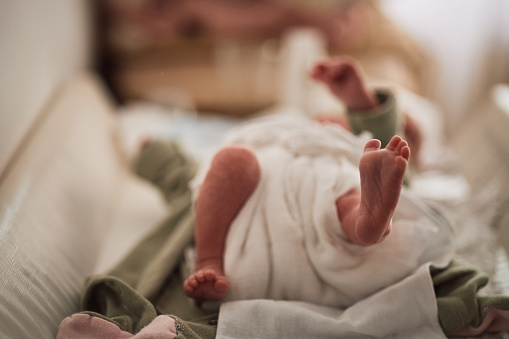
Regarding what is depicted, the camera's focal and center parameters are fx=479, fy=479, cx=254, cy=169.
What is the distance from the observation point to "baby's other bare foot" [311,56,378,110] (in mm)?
967

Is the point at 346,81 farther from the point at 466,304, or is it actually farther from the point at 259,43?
the point at 259,43

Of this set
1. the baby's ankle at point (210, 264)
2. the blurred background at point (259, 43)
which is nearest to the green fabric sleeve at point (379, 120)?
the baby's ankle at point (210, 264)

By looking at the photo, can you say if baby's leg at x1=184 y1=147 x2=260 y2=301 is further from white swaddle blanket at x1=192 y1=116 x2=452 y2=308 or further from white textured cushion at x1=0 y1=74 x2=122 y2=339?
white textured cushion at x1=0 y1=74 x2=122 y2=339

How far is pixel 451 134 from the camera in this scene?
2402mm

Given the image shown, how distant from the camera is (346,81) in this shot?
981 millimetres

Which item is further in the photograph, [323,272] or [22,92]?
[22,92]

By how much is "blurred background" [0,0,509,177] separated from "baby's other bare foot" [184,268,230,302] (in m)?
1.13

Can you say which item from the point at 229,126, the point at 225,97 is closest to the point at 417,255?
the point at 229,126

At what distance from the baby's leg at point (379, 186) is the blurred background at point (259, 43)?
1131mm

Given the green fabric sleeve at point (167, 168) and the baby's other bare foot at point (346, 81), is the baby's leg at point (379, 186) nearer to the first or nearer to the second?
the baby's other bare foot at point (346, 81)

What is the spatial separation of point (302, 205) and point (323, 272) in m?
0.12

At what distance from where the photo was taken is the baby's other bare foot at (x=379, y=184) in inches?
25.6

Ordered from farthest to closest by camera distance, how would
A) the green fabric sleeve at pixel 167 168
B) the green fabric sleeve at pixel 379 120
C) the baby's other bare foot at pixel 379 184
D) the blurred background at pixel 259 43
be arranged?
the blurred background at pixel 259 43 → the green fabric sleeve at pixel 167 168 → the green fabric sleeve at pixel 379 120 → the baby's other bare foot at pixel 379 184

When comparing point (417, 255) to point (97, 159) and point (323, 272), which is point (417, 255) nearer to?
point (323, 272)
